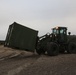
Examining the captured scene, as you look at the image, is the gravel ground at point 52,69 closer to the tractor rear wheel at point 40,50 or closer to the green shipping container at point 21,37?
the green shipping container at point 21,37

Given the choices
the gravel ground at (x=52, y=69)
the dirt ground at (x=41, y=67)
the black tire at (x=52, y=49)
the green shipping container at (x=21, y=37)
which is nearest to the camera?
the gravel ground at (x=52, y=69)

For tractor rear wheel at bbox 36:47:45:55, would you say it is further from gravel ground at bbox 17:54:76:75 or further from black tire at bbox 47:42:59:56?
gravel ground at bbox 17:54:76:75

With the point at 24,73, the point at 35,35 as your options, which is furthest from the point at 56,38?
the point at 24,73

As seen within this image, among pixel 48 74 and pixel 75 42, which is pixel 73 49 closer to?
pixel 75 42

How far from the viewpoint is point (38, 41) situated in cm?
2400

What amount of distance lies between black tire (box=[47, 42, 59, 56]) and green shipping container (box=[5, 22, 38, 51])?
4.85ft

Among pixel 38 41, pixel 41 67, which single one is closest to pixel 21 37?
pixel 38 41

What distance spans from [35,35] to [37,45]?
1.44 meters

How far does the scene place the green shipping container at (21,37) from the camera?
21.2m

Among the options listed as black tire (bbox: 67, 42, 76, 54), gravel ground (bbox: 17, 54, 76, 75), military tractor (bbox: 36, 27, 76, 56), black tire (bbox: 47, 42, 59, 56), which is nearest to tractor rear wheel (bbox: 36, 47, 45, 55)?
military tractor (bbox: 36, 27, 76, 56)

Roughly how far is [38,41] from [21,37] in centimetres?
275

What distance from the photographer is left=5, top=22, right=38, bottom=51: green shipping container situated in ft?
69.6

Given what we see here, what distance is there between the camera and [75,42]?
2627 centimetres

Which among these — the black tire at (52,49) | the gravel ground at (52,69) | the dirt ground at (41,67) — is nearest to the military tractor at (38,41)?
Result: the black tire at (52,49)
